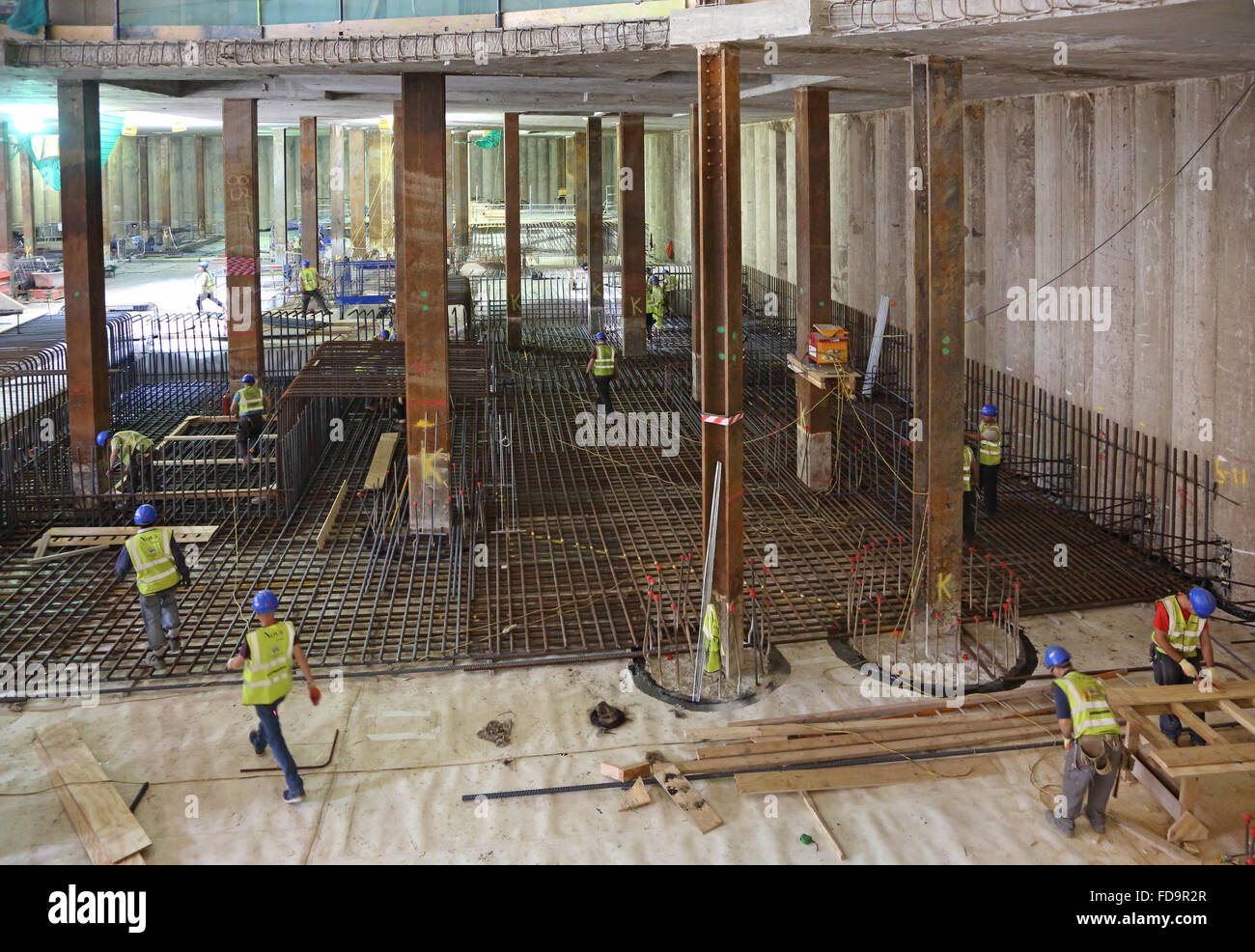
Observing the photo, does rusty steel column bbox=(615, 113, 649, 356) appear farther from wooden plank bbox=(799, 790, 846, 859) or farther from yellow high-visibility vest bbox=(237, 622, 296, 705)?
wooden plank bbox=(799, 790, 846, 859)

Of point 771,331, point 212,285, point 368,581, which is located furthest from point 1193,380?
point 212,285

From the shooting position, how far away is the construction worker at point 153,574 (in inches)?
429

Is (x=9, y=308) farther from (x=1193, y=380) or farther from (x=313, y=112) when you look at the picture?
(x=1193, y=380)

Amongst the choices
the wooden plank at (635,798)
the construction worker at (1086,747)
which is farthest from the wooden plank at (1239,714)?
the wooden plank at (635,798)

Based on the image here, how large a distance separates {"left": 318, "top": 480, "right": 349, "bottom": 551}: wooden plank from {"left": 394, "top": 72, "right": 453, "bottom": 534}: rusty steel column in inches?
38.9

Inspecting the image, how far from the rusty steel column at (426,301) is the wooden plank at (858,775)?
6.75 meters

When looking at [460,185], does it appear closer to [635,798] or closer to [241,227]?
[241,227]

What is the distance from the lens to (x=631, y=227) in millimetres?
25594

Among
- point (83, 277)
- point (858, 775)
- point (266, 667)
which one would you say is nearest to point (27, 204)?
point (83, 277)

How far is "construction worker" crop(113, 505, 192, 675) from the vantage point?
10.9 metres

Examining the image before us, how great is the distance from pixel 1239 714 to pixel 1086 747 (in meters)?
1.64

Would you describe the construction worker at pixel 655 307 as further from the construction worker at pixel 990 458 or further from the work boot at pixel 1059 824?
the work boot at pixel 1059 824

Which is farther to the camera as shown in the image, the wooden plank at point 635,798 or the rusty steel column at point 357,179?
the rusty steel column at point 357,179

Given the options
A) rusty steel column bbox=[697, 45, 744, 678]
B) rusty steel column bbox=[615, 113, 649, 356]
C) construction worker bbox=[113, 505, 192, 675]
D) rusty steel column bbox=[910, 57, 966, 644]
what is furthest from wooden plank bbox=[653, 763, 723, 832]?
rusty steel column bbox=[615, 113, 649, 356]
